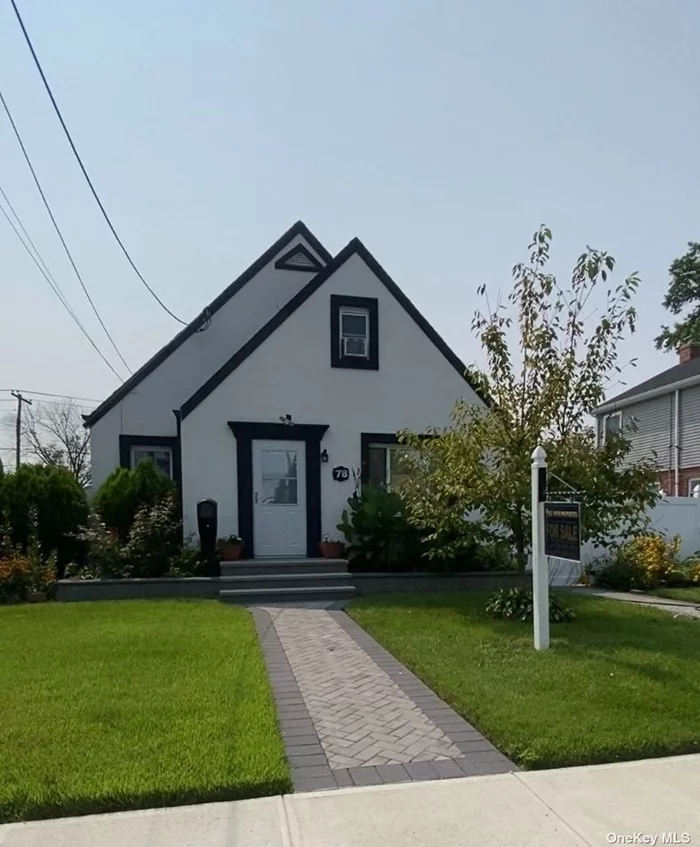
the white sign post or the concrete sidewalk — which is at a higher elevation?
the white sign post

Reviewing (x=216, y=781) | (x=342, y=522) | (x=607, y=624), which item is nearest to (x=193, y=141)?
(x=342, y=522)

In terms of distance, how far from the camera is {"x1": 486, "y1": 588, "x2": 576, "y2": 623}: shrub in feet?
24.8

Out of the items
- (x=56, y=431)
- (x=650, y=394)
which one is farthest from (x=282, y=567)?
(x=56, y=431)

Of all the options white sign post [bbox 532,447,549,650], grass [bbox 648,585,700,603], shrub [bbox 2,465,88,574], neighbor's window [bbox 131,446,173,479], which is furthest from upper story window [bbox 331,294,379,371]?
grass [bbox 648,585,700,603]

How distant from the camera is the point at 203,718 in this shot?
4.18 m

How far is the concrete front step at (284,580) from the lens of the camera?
967 centimetres

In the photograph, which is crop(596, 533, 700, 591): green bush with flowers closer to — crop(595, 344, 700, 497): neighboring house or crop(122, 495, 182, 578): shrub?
crop(595, 344, 700, 497): neighboring house

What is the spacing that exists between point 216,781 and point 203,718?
98 cm

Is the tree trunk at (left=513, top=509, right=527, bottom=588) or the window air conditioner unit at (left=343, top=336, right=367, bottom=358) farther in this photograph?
the window air conditioner unit at (left=343, top=336, right=367, bottom=358)

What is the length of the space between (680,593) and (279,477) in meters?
7.37

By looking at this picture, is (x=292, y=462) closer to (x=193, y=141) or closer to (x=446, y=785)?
(x=193, y=141)

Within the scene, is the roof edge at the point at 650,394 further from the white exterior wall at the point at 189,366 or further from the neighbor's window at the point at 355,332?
the white exterior wall at the point at 189,366

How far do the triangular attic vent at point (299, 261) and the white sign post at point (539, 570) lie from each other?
383 inches

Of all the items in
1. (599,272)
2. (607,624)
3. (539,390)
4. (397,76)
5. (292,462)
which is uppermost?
(397,76)
